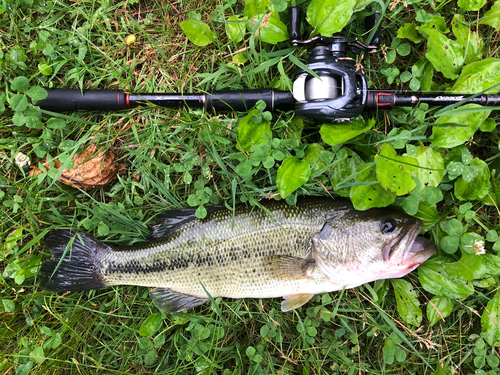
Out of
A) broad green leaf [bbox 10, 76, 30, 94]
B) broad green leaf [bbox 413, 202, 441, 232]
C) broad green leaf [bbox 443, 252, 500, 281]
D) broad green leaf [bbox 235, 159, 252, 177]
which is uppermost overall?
broad green leaf [bbox 10, 76, 30, 94]

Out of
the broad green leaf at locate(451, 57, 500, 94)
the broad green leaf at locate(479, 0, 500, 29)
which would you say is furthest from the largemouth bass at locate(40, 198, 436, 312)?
the broad green leaf at locate(479, 0, 500, 29)

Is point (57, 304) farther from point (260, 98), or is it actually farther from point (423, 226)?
point (423, 226)

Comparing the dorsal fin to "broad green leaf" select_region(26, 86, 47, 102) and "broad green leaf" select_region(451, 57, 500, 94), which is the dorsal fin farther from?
"broad green leaf" select_region(451, 57, 500, 94)

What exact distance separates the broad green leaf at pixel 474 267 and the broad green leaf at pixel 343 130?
4.38 feet

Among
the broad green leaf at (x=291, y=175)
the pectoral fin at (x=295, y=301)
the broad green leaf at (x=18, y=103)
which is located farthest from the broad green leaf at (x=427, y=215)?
the broad green leaf at (x=18, y=103)

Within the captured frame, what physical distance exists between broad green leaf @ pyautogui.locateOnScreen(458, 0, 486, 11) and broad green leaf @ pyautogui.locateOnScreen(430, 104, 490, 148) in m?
0.87

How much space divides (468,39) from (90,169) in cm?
336

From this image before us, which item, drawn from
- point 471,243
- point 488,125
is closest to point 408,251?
point 471,243

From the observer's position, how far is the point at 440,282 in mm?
2713

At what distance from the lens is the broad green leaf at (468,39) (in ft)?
8.80

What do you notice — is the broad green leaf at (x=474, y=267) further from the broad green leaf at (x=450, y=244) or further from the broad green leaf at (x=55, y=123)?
the broad green leaf at (x=55, y=123)

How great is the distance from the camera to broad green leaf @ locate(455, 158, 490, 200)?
263 cm

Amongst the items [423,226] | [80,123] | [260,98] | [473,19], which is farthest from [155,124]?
[473,19]

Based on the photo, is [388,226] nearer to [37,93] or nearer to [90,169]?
[90,169]
